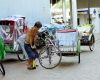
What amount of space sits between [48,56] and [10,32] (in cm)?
244

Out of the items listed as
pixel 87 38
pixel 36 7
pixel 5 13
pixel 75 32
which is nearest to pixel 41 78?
pixel 75 32

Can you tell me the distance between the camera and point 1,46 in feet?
28.0

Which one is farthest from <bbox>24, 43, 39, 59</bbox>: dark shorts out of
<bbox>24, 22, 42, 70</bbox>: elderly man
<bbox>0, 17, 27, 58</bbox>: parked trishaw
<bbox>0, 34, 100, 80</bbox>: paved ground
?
<bbox>0, 17, 27, 58</bbox>: parked trishaw

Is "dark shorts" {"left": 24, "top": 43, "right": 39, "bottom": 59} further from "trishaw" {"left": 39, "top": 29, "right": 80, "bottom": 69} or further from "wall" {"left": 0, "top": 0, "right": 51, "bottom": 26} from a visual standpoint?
"wall" {"left": 0, "top": 0, "right": 51, "bottom": 26}

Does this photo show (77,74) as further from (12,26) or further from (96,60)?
(12,26)

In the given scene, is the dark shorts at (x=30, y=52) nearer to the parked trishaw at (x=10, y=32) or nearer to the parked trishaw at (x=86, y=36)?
the parked trishaw at (x=10, y=32)

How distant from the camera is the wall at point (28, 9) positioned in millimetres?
14762

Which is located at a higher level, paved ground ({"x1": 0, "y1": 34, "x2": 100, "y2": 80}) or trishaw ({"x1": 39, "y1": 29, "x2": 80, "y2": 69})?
trishaw ({"x1": 39, "y1": 29, "x2": 80, "y2": 69})

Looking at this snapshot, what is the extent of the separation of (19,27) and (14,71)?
277cm

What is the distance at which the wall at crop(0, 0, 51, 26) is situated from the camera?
581 inches

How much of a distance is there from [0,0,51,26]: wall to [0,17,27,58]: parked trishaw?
302cm

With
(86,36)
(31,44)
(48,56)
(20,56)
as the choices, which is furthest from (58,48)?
(86,36)

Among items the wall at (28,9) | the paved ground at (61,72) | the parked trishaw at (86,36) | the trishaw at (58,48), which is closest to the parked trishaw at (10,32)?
the paved ground at (61,72)

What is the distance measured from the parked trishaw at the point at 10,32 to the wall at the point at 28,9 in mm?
3021
